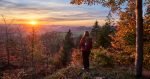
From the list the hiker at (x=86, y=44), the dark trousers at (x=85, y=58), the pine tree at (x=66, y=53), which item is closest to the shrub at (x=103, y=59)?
the dark trousers at (x=85, y=58)

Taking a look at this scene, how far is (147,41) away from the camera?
30234 millimetres

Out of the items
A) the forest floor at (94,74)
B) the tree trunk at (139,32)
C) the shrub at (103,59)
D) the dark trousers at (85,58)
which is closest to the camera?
the tree trunk at (139,32)

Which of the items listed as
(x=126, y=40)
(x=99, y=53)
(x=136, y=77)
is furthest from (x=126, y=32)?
(x=136, y=77)

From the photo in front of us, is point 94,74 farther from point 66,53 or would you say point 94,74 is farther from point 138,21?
point 66,53

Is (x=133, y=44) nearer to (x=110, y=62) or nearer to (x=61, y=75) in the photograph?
(x=110, y=62)

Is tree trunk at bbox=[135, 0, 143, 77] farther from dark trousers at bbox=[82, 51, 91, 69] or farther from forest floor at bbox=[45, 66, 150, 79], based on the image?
dark trousers at bbox=[82, 51, 91, 69]

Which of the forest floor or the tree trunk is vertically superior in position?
the tree trunk

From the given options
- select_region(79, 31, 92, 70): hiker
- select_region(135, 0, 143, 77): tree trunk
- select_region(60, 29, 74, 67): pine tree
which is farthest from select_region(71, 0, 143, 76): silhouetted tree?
select_region(60, 29, 74, 67): pine tree

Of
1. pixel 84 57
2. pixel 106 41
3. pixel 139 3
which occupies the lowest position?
pixel 106 41

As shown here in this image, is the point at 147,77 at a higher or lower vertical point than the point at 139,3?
lower

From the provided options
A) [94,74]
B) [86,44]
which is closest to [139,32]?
[94,74]

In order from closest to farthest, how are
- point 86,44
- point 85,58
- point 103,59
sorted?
point 86,44
point 85,58
point 103,59

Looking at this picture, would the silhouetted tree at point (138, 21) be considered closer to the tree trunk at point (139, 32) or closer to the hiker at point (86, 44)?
the tree trunk at point (139, 32)

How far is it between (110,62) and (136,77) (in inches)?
256
